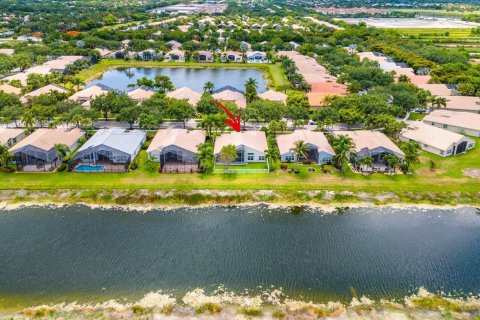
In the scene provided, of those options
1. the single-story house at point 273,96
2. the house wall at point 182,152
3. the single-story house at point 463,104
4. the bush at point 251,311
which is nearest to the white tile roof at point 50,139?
the house wall at point 182,152

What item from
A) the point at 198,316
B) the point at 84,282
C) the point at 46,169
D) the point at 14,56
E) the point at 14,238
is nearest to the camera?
the point at 198,316

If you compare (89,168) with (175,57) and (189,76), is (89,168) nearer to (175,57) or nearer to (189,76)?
(189,76)

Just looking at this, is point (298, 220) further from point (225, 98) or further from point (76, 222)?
point (225, 98)

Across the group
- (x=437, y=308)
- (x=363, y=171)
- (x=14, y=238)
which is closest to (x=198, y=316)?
(x=437, y=308)

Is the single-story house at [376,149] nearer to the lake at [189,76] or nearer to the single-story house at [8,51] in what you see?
the lake at [189,76]

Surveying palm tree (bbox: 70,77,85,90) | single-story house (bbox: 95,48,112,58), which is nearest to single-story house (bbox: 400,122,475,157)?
palm tree (bbox: 70,77,85,90)

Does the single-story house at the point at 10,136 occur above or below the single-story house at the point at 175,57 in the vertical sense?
below

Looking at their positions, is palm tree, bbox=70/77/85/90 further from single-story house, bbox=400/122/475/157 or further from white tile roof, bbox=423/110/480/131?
white tile roof, bbox=423/110/480/131
